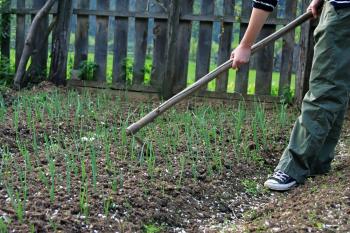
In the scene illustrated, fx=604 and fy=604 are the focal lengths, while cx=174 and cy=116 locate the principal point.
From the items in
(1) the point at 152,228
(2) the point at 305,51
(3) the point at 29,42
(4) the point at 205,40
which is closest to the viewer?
(1) the point at 152,228

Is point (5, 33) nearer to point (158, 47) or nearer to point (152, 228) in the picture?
point (158, 47)

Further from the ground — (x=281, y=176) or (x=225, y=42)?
(x=225, y=42)

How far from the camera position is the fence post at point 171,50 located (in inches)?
243

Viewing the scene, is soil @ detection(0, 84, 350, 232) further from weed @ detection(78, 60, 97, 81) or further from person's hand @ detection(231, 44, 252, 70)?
weed @ detection(78, 60, 97, 81)

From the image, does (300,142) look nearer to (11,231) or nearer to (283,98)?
(11,231)

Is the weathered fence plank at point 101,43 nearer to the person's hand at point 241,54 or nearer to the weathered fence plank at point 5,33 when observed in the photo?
Result: the weathered fence plank at point 5,33

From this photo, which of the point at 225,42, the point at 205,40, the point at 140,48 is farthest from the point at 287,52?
the point at 140,48

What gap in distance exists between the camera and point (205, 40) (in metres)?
6.31

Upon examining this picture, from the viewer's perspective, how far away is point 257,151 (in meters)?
4.07

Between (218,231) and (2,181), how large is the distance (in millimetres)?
1099

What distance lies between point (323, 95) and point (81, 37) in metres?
3.91

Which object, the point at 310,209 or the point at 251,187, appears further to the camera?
the point at 251,187

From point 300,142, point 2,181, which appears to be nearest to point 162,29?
point 300,142

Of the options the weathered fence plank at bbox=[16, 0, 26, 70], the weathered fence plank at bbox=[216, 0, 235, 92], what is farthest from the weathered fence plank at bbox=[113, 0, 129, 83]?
the weathered fence plank at bbox=[16, 0, 26, 70]
